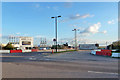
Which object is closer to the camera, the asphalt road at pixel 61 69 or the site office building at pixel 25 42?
the asphalt road at pixel 61 69

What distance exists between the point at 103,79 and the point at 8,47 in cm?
6361

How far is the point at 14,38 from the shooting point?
8762 centimetres

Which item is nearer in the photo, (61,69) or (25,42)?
(61,69)

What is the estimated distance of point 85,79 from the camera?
5672 millimetres

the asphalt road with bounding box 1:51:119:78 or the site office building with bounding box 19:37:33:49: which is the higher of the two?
the site office building with bounding box 19:37:33:49

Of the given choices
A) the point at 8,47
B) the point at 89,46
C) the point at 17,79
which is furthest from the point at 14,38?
the point at 17,79

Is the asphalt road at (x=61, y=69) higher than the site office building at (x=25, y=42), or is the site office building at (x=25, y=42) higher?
the site office building at (x=25, y=42)

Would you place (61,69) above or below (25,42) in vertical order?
below

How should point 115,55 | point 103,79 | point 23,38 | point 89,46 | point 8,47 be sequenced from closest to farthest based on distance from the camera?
point 103,79, point 115,55, point 8,47, point 23,38, point 89,46

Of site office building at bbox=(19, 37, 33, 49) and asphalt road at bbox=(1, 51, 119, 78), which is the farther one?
site office building at bbox=(19, 37, 33, 49)

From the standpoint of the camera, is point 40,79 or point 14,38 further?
point 14,38

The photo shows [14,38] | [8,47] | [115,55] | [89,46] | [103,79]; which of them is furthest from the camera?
[89,46]

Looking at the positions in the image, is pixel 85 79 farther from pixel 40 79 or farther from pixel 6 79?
pixel 6 79

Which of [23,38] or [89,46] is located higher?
[23,38]
